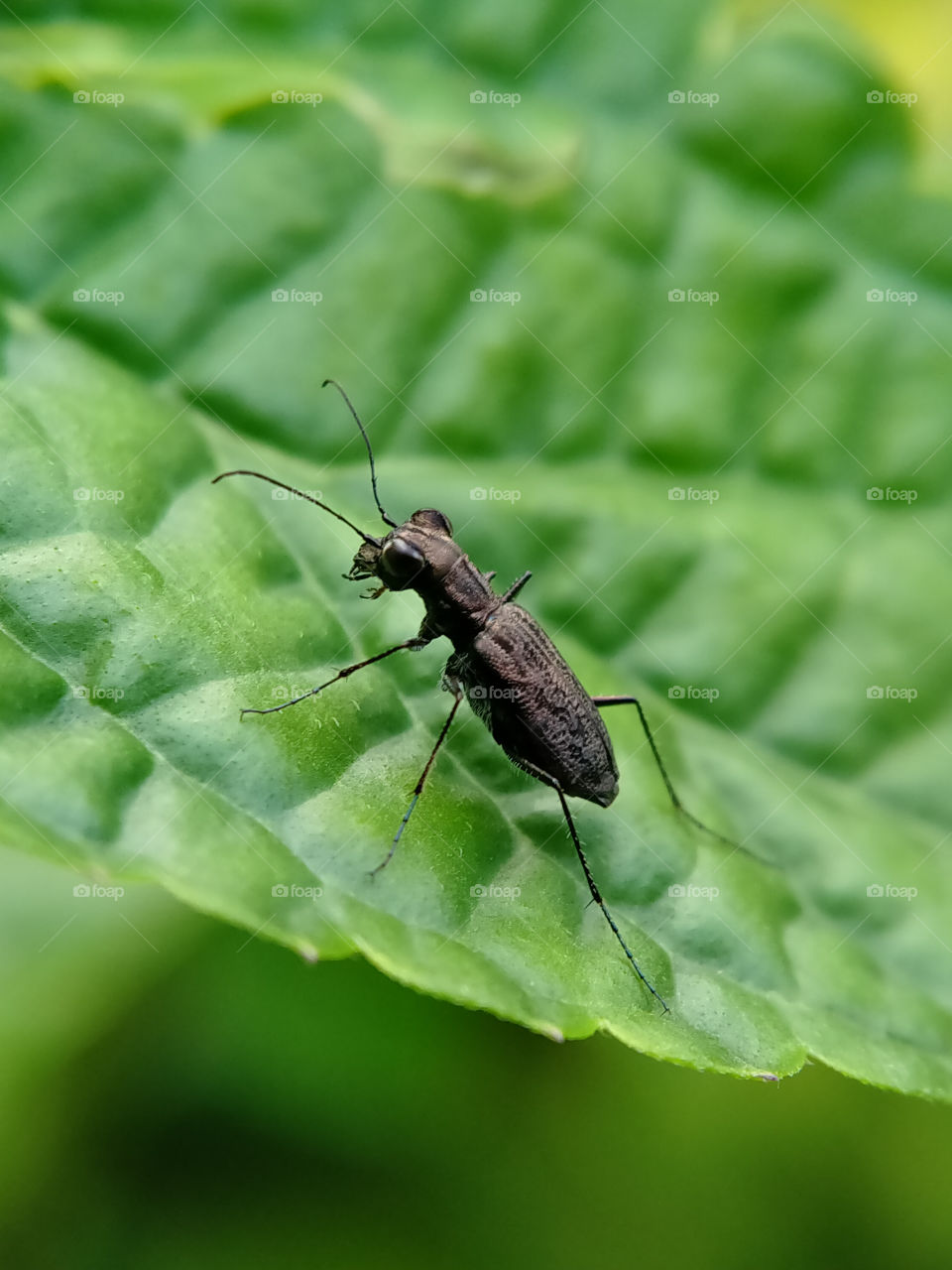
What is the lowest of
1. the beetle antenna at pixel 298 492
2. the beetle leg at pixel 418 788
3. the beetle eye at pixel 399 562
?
the beetle leg at pixel 418 788

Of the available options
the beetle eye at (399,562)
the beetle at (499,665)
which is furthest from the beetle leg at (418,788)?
the beetle eye at (399,562)

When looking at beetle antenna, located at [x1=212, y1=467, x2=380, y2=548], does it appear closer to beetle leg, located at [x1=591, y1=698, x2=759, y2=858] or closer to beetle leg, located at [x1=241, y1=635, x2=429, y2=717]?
beetle leg, located at [x1=241, y1=635, x2=429, y2=717]

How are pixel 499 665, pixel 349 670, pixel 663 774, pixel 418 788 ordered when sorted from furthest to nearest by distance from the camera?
1. pixel 499 665
2. pixel 663 774
3. pixel 349 670
4. pixel 418 788

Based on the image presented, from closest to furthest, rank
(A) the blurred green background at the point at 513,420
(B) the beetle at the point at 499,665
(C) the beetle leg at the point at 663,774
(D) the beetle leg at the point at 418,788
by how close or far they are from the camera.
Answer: (D) the beetle leg at the point at 418,788, (C) the beetle leg at the point at 663,774, (A) the blurred green background at the point at 513,420, (B) the beetle at the point at 499,665

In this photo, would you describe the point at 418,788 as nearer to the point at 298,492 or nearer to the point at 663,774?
the point at 663,774

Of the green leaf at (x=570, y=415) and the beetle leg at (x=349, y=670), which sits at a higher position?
the green leaf at (x=570, y=415)

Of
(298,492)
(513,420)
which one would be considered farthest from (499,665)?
(298,492)

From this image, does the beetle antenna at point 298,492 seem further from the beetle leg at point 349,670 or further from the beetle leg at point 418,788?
the beetle leg at point 418,788
